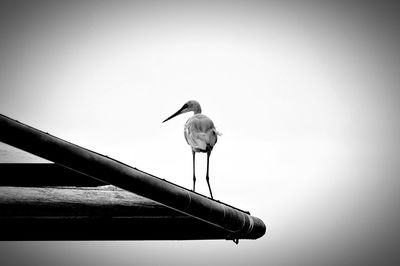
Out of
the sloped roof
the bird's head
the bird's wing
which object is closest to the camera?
the sloped roof

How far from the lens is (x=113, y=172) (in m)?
2.17

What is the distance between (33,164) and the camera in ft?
9.37

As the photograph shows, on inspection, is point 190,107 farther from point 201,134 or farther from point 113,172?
point 113,172

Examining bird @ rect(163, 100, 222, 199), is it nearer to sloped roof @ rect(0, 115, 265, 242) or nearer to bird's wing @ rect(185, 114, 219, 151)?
bird's wing @ rect(185, 114, 219, 151)

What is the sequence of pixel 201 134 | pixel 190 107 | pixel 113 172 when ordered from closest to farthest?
pixel 113 172 < pixel 201 134 < pixel 190 107

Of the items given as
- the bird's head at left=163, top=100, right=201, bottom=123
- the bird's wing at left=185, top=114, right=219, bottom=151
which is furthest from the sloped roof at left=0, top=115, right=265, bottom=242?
the bird's head at left=163, top=100, right=201, bottom=123

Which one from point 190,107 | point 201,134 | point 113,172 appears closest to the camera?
point 113,172

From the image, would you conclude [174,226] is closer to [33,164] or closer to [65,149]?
[33,164]

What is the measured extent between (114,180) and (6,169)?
961 millimetres

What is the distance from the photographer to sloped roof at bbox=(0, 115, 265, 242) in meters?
1.95

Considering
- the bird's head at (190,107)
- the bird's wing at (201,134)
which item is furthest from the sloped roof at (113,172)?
the bird's head at (190,107)

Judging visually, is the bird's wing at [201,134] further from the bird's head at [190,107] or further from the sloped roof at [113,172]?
the sloped roof at [113,172]

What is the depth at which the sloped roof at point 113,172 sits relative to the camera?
6.39 ft

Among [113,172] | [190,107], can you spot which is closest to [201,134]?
[190,107]
